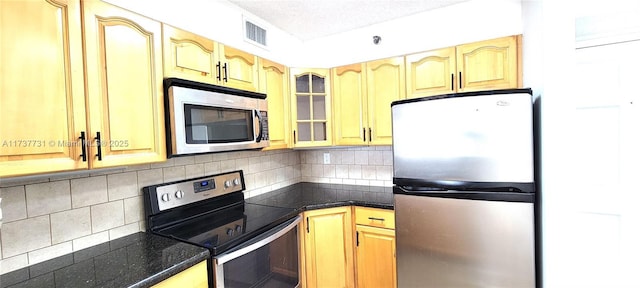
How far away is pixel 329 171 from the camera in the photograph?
273 cm

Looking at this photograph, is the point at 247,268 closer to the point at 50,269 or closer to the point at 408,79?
the point at 50,269

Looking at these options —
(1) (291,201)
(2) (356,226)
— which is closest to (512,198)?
(2) (356,226)

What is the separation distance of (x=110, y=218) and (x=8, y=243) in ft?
1.15

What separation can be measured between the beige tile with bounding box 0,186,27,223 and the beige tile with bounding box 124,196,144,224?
15.1 inches

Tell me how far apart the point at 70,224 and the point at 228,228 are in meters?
0.71

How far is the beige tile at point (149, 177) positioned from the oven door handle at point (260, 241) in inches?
26.7

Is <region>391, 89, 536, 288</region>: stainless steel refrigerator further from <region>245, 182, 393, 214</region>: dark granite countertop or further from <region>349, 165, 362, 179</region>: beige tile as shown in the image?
<region>349, 165, 362, 179</region>: beige tile

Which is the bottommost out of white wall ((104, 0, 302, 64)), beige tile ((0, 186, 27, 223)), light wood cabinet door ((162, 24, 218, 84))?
beige tile ((0, 186, 27, 223))

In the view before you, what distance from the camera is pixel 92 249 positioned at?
1.28m

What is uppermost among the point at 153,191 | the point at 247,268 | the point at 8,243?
the point at 153,191

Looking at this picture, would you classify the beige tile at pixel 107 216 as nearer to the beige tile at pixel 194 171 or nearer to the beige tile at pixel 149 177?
the beige tile at pixel 149 177

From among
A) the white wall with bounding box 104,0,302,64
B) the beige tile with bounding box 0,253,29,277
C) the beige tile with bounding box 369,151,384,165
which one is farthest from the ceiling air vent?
the beige tile with bounding box 0,253,29,277

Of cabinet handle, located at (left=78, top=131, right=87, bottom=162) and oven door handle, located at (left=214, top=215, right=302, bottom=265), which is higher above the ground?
cabinet handle, located at (left=78, top=131, right=87, bottom=162)

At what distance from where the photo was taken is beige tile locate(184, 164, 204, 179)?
1758 mm
